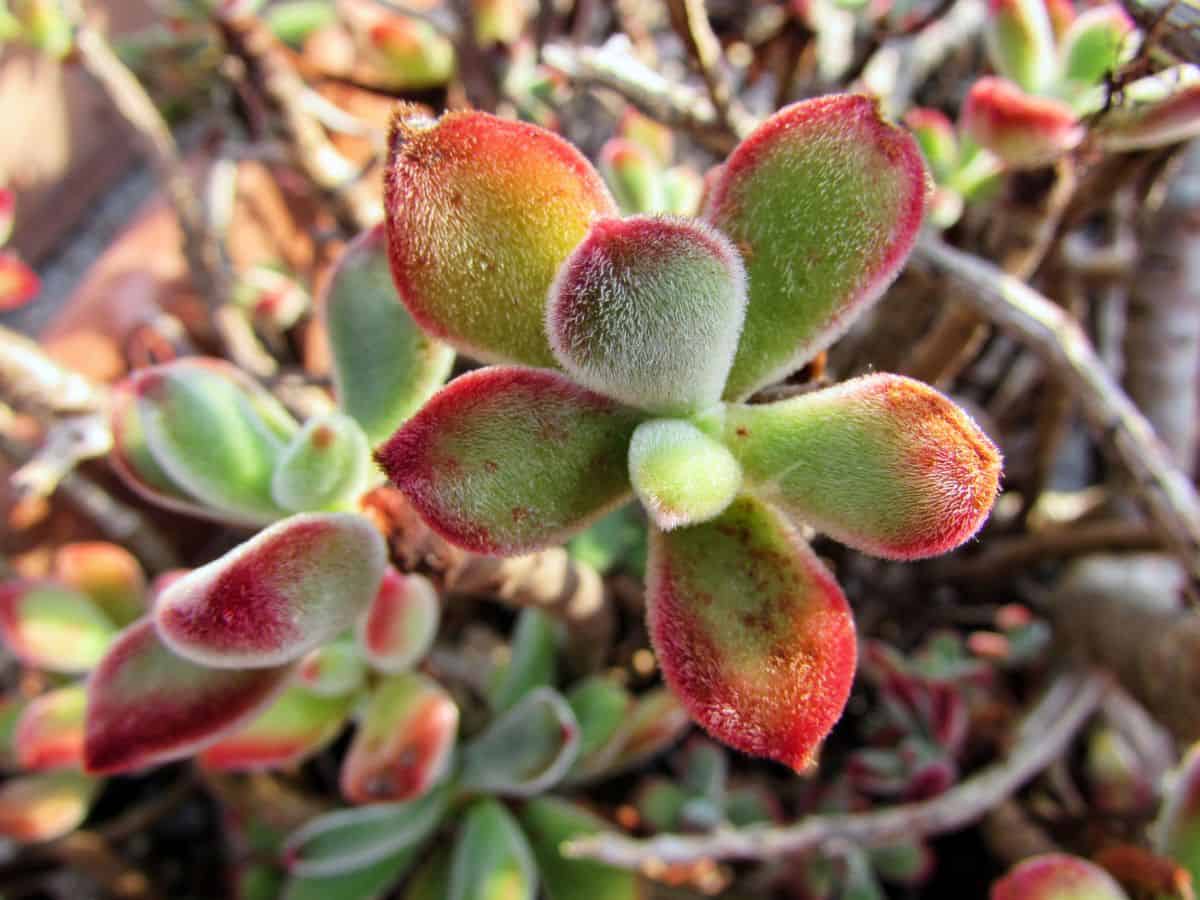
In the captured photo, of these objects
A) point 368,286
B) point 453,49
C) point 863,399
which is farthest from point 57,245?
point 863,399

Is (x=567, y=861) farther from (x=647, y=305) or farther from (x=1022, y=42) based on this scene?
(x=1022, y=42)

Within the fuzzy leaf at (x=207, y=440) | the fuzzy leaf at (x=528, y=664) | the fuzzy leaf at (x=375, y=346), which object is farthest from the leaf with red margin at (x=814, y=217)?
the fuzzy leaf at (x=528, y=664)

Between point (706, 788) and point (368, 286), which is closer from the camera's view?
point (368, 286)

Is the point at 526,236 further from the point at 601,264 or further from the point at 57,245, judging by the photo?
the point at 57,245

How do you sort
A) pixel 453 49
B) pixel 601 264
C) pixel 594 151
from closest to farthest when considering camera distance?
pixel 601 264
pixel 453 49
pixel 594 151

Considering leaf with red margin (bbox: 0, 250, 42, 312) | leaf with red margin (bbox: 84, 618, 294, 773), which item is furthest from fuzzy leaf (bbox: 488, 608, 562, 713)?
leaf with red margin (bbox: 0, 250, 42, 312)

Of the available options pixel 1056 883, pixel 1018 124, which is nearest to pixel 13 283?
pixel 1018 124
